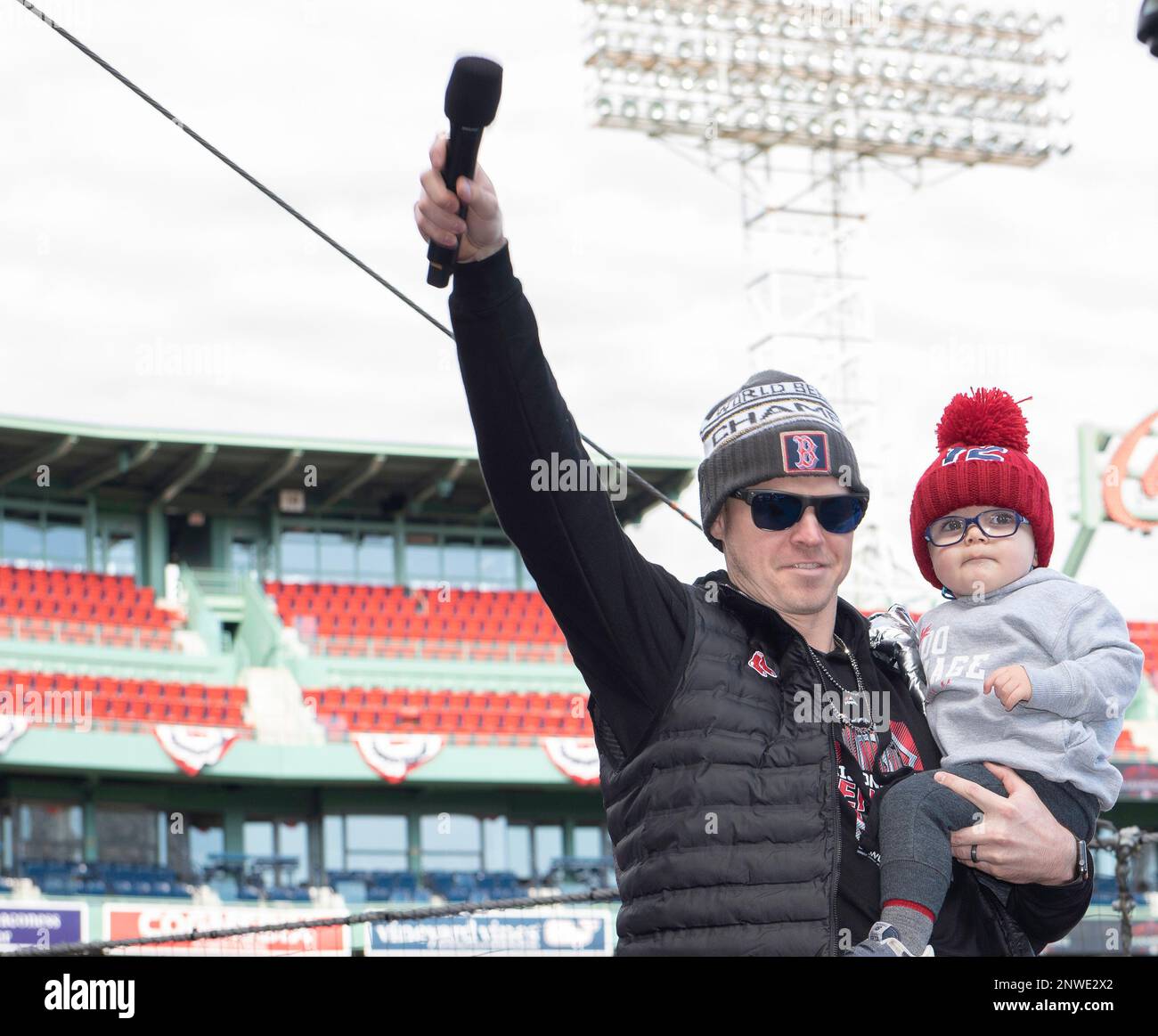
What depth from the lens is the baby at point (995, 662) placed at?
2.73m

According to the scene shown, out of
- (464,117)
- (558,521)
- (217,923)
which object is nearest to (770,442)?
(558,521)

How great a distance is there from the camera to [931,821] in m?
2.72

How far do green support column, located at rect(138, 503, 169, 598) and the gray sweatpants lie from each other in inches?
912

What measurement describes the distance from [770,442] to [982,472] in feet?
1.93

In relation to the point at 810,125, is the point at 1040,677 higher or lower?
lower

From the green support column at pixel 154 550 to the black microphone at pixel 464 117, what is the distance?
23.6 m

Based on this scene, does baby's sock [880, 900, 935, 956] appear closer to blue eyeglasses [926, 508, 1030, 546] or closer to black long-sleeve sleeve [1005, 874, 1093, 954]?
black long-sleeve sleeve [1005, 874, 1093, 954]

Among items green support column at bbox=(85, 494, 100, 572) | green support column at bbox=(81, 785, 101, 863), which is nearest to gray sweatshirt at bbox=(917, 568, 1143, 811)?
green support column at bbox=(81, 785, 101, 863)

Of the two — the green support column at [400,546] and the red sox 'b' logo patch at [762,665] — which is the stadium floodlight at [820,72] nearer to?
the green support column at [400,546]

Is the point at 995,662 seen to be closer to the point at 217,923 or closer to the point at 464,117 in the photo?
the point at 464,117

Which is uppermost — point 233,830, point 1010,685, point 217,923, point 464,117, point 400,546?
point 400,546

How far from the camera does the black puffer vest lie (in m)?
2.47
